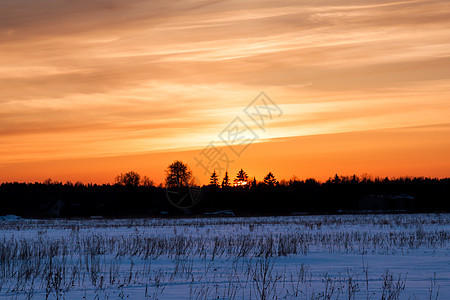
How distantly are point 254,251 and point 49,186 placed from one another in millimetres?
153536

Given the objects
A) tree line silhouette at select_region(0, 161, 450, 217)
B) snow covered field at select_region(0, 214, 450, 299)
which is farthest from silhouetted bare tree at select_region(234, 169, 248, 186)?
snow covered field at select_region(0, 214, 450, 299)

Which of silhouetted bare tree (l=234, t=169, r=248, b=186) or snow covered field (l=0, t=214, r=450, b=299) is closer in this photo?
snow covered field (l=0, t=214, r=450, b=299)

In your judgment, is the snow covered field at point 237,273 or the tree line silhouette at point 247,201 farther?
A: the tree line silhouette at point 247,201

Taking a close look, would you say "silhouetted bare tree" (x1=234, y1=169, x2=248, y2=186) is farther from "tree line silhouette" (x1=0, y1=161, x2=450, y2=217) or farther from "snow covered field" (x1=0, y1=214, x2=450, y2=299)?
"snow covered field" (x1=0, y1=214, x2=450, y2=299)

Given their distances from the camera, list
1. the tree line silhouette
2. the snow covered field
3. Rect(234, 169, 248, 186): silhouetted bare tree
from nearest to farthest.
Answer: the snow covered field
the tree line silhouette
Rect(234, 169, 248, 186): silhouetted bare tree

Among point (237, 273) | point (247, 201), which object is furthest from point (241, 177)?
point (237, 273)

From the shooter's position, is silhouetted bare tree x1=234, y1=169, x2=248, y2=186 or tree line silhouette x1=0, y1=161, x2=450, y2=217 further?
silhouetted bare tree x1=234, y1=169, x2=248, y2=186

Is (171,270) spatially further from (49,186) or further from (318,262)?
(49,186)

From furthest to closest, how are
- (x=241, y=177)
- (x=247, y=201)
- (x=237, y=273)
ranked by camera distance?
(x=241, y=177)
(x=247, y=201)
(x=237, y=273)

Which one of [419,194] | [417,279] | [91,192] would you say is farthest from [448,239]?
[91,192]

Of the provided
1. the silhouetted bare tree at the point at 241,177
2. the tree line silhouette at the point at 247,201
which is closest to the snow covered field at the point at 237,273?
the tree line silhouette at the point at 247,201

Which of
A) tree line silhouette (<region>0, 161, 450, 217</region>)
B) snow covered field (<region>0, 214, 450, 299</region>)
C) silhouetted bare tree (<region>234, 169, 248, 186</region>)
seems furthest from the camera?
silhouetted bare tree (<region>234, 169, 248, 186</region>)

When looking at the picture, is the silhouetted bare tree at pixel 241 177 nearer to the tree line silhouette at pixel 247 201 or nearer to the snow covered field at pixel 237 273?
the tree line silhouette at pixel 247 201

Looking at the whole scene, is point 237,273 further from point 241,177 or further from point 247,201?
point 241,177
